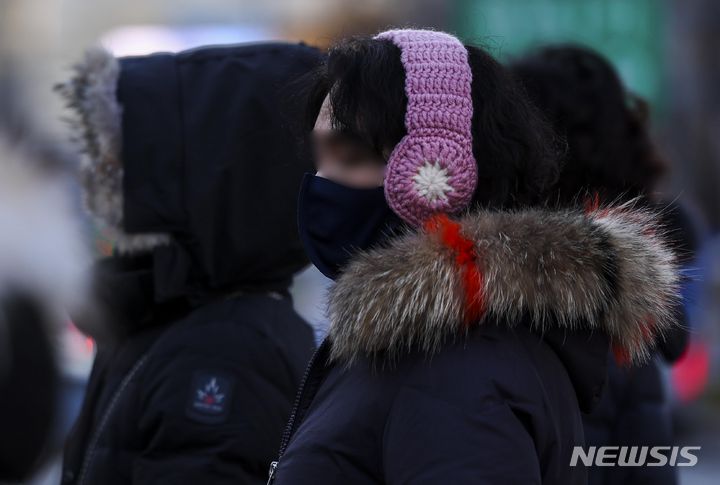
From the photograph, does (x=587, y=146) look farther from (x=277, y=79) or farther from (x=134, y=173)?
(x=134, y=173)

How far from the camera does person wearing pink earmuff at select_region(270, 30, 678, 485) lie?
1.61 metres

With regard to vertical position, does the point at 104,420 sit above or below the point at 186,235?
below

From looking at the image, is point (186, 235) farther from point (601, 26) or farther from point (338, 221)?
point (601, 26)

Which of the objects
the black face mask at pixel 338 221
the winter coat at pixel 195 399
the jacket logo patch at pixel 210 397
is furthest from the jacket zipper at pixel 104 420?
the black face mask at pixel 338 221

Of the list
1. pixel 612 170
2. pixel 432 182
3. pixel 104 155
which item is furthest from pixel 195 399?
pixel 612 170

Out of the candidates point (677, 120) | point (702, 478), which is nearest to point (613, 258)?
point (702, 478)

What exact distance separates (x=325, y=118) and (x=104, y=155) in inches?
39.2

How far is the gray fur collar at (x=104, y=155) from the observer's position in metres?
2.76

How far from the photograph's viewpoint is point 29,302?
75.1 inches

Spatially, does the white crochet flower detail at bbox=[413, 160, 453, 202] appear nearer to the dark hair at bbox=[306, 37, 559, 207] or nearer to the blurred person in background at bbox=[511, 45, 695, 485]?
the dark hair at bbox=[306, 37, 559, 207]

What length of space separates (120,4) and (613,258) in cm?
1607

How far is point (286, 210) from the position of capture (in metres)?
2.76

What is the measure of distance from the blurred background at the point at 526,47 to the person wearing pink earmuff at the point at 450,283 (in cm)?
23

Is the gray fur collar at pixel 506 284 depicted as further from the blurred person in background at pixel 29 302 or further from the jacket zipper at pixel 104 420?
the jacket zipper at pixel 104 420
